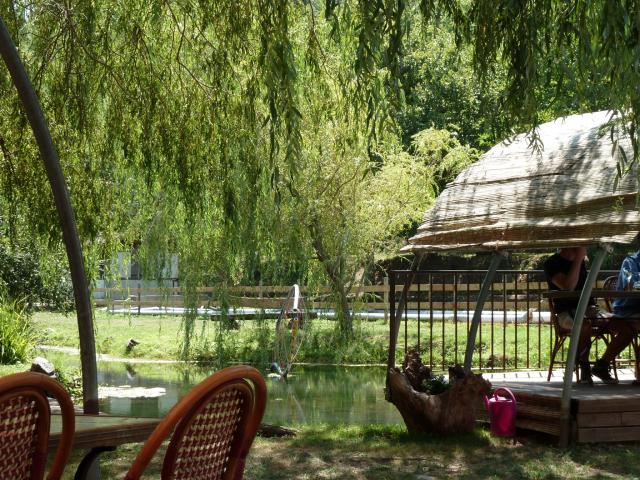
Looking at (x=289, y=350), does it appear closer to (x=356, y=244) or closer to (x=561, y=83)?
(x=356, y=244)

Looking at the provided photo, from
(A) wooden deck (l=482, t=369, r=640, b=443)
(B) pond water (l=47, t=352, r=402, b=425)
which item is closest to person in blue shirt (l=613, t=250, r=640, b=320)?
(A) wooden deck (l=482, t=369, r=640, b=443)

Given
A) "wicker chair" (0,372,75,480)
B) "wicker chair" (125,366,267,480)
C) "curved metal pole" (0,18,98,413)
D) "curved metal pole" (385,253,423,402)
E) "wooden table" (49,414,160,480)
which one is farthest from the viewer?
"curved metal pole" (385,253,423,402)

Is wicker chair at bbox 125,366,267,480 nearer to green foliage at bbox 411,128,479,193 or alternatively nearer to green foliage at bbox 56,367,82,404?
green foliage at bbox 56,367,82,404

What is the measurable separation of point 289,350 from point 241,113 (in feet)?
37.8

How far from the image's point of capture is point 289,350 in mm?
19156

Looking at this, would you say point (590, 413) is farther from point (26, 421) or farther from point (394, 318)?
point (26, 421)

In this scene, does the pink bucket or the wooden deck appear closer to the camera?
the wooden deck

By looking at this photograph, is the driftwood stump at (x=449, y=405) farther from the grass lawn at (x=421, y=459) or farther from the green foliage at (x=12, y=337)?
the green foliage at (x=12, y=337)

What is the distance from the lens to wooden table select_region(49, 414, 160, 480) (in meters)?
3.68

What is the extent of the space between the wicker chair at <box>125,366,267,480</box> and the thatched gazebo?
4657mm

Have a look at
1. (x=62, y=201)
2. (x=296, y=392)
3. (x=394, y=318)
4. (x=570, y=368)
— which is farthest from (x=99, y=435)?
(x=296, y=392)

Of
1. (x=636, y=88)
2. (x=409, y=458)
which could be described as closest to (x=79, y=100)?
(x=409, y=458)

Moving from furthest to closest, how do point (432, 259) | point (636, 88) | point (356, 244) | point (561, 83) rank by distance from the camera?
1. point (432, 259)
2. point (356, 244)
3. point (561, 83)
4. point (636, 88)

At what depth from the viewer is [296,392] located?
50.7 feet
